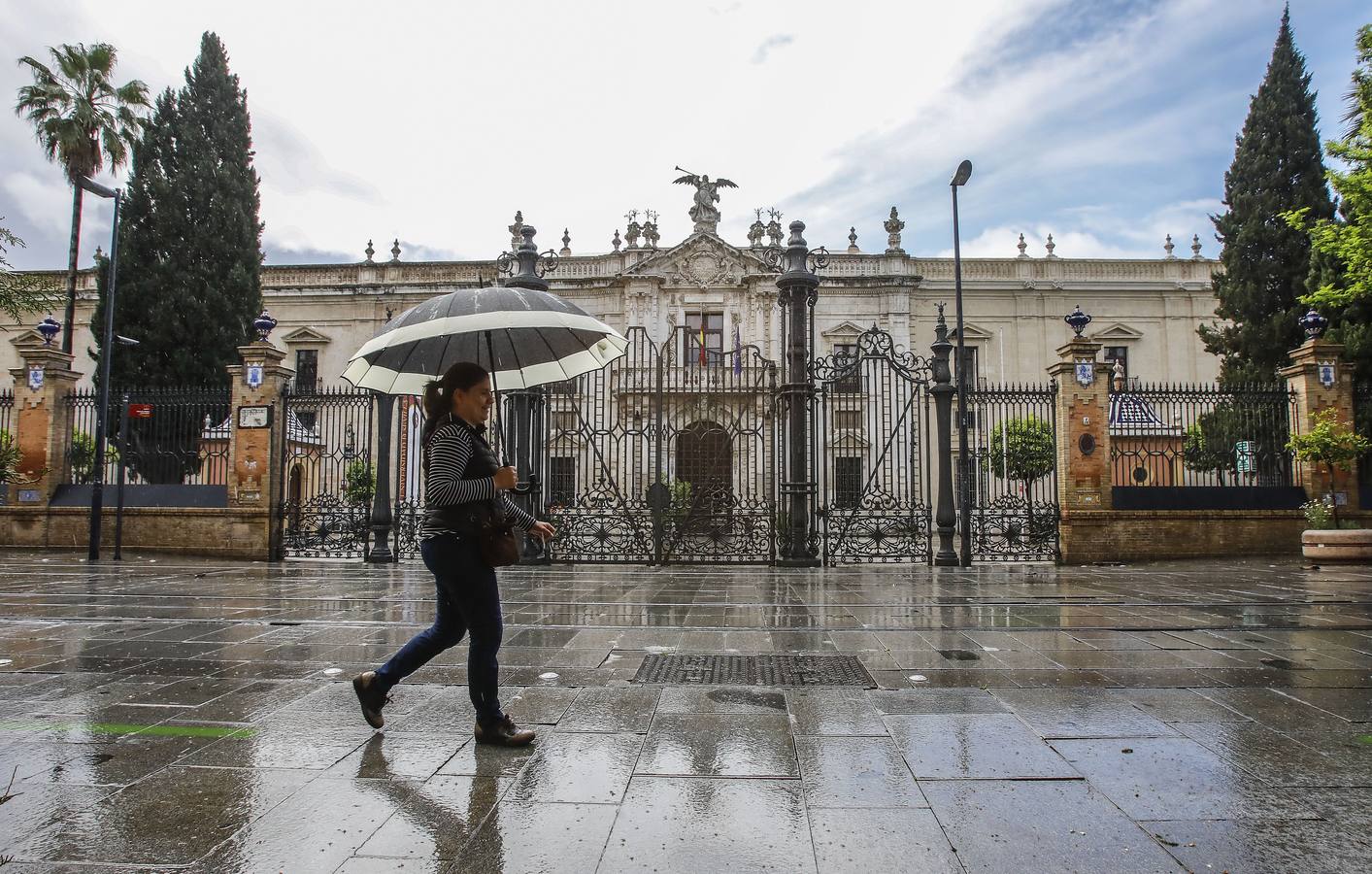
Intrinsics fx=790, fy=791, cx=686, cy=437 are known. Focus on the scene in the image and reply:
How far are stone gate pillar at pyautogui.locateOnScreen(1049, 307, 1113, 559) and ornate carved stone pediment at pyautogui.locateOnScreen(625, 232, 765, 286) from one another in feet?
59.2

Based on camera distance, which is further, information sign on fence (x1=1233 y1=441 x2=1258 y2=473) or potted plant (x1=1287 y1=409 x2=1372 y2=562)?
information sign on fence (x1=1233 y1=441 x2=1258 y2=473)

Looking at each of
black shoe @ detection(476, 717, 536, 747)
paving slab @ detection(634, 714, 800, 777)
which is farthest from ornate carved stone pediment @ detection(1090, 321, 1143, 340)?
black shoe @ detection(476, 717, 536, 747)

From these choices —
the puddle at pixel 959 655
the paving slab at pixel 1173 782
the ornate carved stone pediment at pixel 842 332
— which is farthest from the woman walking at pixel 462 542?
the ornate carved stone pediment at pixel 842 332

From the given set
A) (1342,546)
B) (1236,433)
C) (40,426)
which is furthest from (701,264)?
(1342,546)

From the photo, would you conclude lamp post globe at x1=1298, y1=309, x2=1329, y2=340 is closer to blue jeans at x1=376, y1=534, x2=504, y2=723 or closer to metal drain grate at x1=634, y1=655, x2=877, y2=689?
metal drain grate at x1=634, y1=655, x2=877, y2=689

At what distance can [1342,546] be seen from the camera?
39.7ft

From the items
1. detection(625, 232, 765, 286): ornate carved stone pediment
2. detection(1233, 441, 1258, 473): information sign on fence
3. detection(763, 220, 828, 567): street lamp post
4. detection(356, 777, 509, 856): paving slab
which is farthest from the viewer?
detection(625, 232, 765, 286): ornate carved stone pediment

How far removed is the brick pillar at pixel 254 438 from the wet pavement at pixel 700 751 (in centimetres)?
724

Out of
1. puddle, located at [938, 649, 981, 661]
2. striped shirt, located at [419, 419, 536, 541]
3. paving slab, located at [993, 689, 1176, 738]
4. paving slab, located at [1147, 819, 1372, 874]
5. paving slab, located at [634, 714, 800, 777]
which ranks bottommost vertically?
puddle, located at [938, 649, 981, 661]

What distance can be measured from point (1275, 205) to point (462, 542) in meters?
25.3

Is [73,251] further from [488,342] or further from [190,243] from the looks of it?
[488,342]

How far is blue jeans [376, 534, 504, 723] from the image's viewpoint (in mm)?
3420

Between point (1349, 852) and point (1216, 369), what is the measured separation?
1371 inches

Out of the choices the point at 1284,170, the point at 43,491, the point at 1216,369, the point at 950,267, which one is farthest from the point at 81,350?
the point at 1216,369
